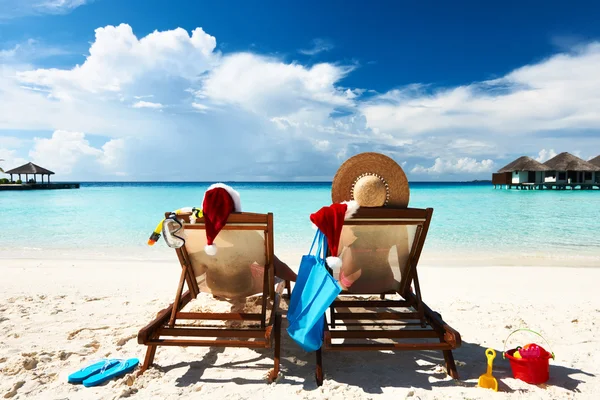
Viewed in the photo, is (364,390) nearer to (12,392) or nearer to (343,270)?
(343,270)

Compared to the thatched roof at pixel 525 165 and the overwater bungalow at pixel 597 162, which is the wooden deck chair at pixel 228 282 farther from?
the overwater bungalow at pixel 597 162

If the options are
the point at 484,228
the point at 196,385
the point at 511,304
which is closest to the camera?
the point at 196,385

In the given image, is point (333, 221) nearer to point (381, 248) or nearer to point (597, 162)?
point (381, 248)

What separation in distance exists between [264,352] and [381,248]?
1.18 metres

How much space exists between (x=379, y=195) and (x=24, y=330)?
3171 millimetres

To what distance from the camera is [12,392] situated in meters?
2.34

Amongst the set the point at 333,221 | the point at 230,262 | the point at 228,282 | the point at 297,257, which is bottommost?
the point at 297,257

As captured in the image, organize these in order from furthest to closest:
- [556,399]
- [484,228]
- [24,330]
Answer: [484,228] < [24,330] < [556,399]

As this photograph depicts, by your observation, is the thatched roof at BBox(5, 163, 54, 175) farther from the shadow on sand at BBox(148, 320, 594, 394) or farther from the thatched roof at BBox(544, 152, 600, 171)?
the thatched roof at BBox(544, 152, 600, 171)

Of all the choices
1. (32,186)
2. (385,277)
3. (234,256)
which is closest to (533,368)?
(385,277)

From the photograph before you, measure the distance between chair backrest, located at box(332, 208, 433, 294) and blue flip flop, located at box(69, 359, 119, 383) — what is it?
1.64 m

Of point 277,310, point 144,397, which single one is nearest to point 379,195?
point 277,310

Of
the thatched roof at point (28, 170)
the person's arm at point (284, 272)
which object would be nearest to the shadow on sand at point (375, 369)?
the person's arm at point (284, 272)

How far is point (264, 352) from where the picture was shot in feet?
9.77
